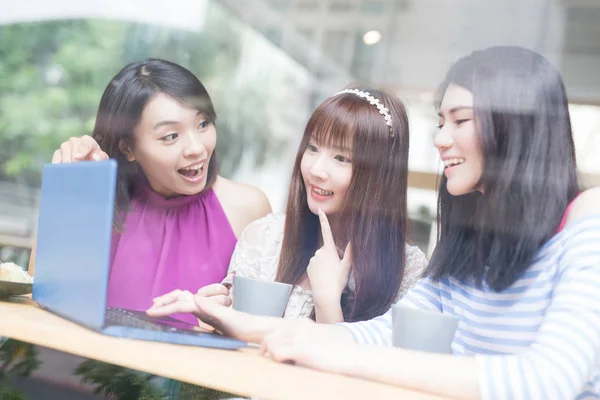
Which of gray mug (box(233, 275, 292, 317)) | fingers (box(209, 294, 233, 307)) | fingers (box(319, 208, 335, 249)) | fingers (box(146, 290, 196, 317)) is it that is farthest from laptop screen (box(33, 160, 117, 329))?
fingers (box(319, 208, 335, 249))

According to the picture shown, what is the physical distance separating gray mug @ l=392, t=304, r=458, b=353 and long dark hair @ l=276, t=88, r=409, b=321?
1.82 ft

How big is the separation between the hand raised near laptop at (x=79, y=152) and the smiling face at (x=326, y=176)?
0.53 m

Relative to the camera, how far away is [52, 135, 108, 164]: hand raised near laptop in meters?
1.79

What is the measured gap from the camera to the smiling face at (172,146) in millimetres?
1814

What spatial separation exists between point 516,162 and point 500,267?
17 centimetres

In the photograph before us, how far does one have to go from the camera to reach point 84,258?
1.18m

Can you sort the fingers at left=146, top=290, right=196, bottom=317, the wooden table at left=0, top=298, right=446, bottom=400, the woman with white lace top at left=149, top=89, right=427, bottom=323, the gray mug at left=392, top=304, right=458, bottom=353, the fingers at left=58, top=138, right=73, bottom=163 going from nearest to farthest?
the wooden table at left=0, top=298, right=446, bottom=400, the gray mug at left=392, top=304, right=458, bottom=353, the fingers at left=146, top=290, right=196, bottom=317, the woman with white lace top at left=149, top=89, right=427, bottom=323, the fingers at left=58, top=138, right=73, bottom=163

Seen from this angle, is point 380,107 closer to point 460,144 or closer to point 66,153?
point 460,144

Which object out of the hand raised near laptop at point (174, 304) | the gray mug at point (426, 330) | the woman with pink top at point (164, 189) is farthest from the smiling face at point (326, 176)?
the gray mug at point (426, 330)

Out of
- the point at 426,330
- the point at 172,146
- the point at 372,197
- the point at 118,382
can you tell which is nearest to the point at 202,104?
the point at 172,146

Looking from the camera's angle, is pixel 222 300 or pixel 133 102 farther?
pixel 133 102

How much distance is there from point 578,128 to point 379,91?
0.45 meters

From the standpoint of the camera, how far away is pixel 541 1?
4.91 feet

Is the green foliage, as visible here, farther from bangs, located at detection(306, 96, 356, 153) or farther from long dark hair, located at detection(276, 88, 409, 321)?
bangs, located at detection(306, 96, 356, 153)
